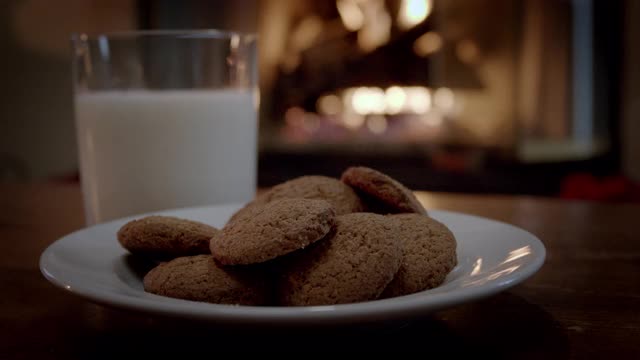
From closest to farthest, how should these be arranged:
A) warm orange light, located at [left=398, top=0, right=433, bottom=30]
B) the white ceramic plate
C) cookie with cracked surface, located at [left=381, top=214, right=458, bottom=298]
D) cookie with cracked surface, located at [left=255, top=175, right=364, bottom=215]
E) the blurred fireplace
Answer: the white ceramic plate < cookie with cracked surface, located at [left=381, top=214, right=458, bottom=298] < cookie with cracked surface, located at [left=255, top=175, right=364, bottom=215] < the blurred fireplace < warm orange light, located at [left=398, top=0, right=433, bottom=30]

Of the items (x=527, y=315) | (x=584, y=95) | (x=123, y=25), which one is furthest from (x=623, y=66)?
(x=527, y=315)

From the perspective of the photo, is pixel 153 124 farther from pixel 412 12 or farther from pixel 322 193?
pixel 412 12

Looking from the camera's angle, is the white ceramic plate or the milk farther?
the milk

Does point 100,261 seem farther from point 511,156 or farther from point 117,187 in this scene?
point 511,156

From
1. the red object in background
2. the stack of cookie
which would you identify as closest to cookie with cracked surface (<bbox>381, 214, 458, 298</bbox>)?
the stack of cookie

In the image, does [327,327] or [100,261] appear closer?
[327,327]

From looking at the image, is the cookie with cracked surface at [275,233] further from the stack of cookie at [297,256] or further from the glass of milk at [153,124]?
the glass of milk at [153,124]

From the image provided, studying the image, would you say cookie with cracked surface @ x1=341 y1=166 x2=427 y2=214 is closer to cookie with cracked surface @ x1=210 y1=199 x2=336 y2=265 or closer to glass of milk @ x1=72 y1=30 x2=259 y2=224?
cookie with cracked surface @ x1=210 y1=199 x2=336 y2=265

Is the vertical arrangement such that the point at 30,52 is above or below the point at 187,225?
above
